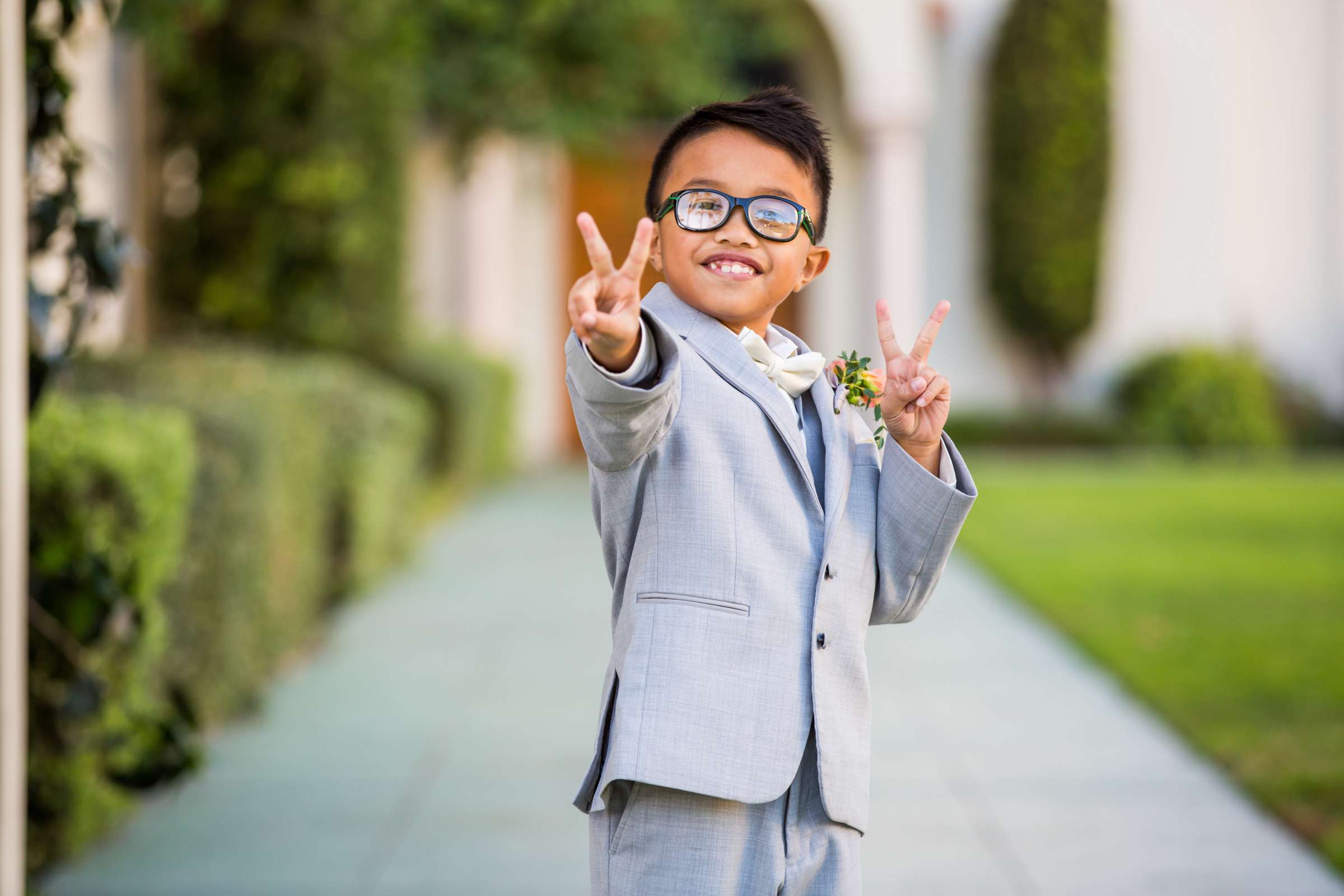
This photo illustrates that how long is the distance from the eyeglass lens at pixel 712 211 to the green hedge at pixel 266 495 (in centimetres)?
273

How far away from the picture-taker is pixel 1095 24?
51.6 feet

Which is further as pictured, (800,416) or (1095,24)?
(1095,24)

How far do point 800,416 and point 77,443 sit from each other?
8.09 ft

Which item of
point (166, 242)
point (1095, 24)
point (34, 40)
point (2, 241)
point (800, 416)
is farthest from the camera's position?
point (1095, 24)

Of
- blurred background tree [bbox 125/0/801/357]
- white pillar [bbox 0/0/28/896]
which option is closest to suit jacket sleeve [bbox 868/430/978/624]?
white pillar [bbox 0/0/28/896]

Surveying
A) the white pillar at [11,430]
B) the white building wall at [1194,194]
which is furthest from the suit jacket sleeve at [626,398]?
the white building wall at [1194,194]

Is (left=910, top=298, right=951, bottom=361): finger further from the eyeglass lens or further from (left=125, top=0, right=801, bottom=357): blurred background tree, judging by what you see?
(left=125, top=0, right=801, bottom=357): blurred background tree

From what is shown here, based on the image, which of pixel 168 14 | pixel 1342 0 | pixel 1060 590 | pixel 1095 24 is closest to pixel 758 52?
pixel 1095 24

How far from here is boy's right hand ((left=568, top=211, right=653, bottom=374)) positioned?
1.70m

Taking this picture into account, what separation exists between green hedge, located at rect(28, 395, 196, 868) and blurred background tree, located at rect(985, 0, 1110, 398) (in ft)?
42.2

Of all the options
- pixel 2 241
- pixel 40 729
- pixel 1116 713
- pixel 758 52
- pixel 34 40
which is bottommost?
pixel 1116 713

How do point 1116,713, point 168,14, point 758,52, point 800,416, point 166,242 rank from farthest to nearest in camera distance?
point 758,52 < point 166,242 < point 1116,713 < point 168,14 < point 800,416

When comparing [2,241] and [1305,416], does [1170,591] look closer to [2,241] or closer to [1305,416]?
[2,241]

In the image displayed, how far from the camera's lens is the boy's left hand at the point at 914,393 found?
1.99 meters
